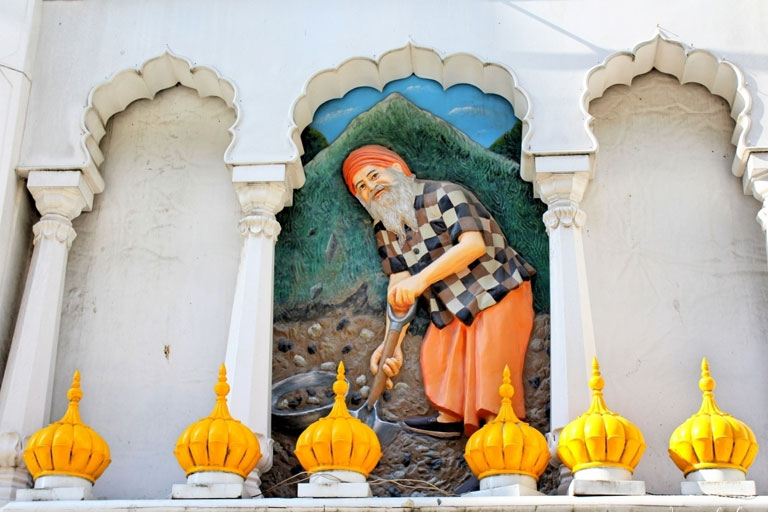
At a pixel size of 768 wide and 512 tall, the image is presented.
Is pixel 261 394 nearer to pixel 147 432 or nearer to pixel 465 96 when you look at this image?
pixel 147 432

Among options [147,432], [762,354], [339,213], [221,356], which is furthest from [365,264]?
[762,354]

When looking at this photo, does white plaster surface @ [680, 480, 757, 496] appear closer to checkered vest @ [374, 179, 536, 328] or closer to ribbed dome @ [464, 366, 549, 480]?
ribbed dome @ [464, 366, 549, 480]

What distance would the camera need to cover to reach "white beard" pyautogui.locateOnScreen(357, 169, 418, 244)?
28.3 feet

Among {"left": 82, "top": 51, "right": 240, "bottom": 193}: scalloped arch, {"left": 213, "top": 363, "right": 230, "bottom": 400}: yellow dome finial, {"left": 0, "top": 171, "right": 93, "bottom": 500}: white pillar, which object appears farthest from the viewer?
{"left": 82, "top": 51, "right": 240, "bottom": 193}: scalloped arch

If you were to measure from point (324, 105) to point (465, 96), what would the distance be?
86 cm

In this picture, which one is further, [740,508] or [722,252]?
[722,252]

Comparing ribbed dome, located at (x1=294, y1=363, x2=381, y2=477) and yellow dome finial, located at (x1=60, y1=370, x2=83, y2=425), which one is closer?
ribbed dome, located at (x1=294, y1=363, x2=381, y2=477)

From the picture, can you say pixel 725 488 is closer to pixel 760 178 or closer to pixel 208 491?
pixel 760 178

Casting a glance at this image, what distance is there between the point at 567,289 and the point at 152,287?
7.97 ft

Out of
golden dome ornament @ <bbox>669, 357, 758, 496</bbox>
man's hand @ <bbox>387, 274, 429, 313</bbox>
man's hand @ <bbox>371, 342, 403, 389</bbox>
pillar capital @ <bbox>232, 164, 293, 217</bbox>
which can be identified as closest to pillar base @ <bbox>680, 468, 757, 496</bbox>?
golden dome ornament @ <bbox>669, 357, 758, 496</bbox>

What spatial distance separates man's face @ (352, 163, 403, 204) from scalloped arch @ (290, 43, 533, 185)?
34 centimetres

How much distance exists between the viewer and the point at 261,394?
8.03 metres

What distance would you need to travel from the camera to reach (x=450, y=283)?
8430 millimetres

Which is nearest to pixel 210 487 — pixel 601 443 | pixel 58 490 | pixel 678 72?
pixel 58 490
